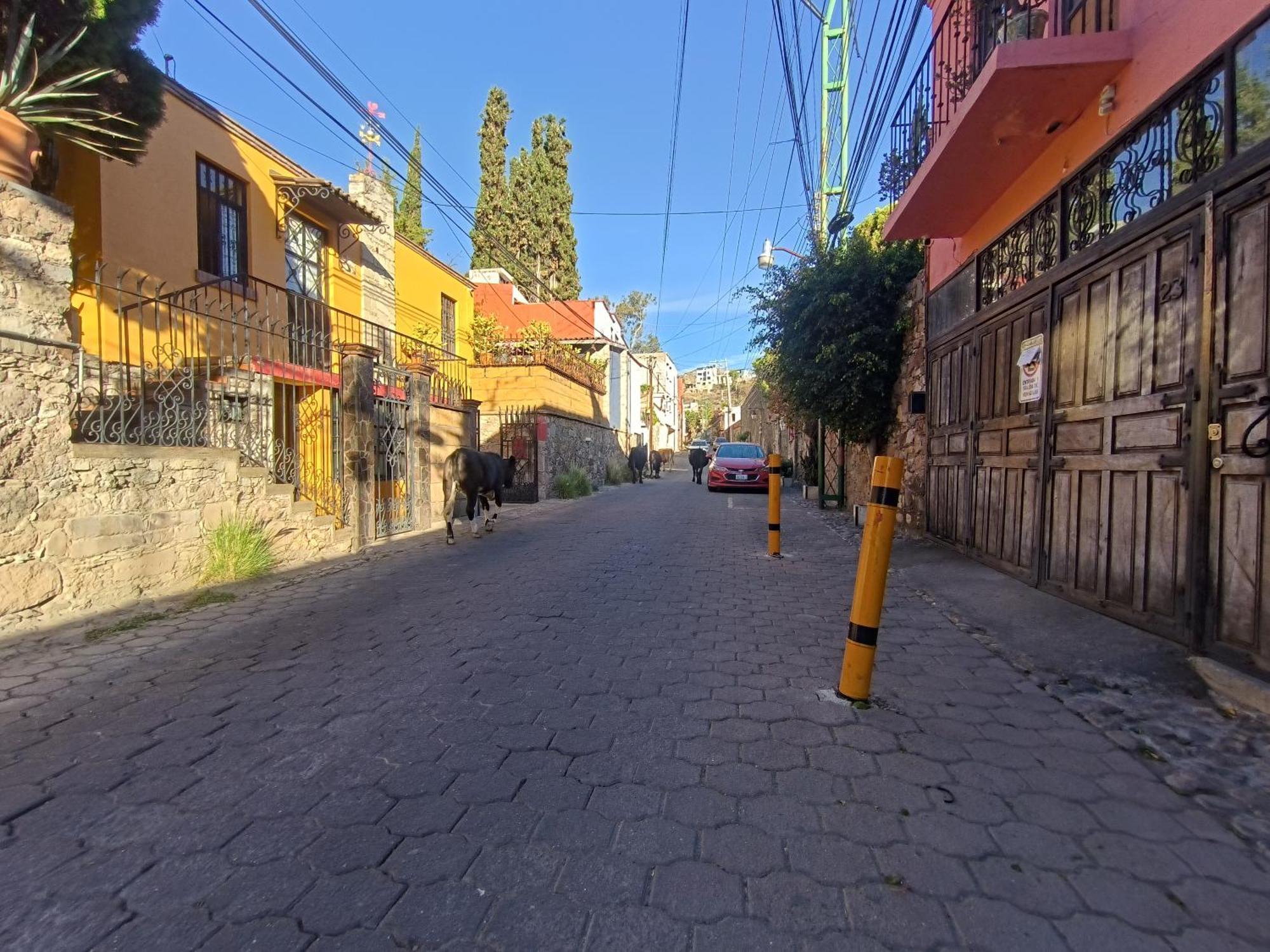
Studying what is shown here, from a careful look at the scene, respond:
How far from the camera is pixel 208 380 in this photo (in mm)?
6242

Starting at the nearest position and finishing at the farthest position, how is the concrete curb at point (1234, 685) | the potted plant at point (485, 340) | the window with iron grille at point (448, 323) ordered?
the concrete curb at point (1234, 685) < the window with iron grille at point (448, 323) < the potted plant at point (485, 340)

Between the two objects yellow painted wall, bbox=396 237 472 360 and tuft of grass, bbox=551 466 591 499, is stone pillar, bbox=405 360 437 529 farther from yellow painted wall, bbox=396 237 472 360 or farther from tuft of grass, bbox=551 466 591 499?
tuft of grass, bbox=551 466 591 499

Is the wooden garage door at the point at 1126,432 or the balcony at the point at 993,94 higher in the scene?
the balcony at the point at 993,94

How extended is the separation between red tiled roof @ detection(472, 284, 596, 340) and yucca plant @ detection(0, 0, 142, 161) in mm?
18909

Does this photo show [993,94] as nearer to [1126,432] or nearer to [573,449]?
[1126,432]

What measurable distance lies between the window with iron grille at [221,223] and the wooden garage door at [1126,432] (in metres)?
9.84

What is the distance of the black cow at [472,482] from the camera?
9336 millimetres

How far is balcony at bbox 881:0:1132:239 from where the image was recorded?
4.49 meters

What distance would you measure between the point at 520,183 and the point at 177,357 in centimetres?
2788

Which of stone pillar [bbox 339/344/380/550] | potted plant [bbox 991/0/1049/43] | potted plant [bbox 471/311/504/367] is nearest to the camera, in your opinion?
potted plant [bbox 991/0/1049/43]

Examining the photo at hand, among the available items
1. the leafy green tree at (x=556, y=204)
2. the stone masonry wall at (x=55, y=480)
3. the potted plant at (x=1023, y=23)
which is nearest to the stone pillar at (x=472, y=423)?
the stone masonry wall at (x=55, y=480)

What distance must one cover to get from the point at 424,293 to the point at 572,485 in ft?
20.2

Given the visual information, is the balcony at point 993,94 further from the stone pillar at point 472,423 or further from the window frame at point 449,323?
the window frame at point 449,323

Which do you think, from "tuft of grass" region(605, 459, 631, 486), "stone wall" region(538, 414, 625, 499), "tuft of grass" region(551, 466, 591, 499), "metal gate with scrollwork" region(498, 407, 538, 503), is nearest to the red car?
"tuft of grass" region(551, 466, 591, 499)
